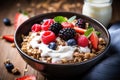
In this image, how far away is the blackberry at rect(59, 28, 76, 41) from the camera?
1.20 meters

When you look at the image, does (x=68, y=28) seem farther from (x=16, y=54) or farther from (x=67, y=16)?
(x=16, y=54)

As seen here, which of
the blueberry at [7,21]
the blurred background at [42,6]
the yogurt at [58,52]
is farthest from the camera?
the blurred background at [42,6]

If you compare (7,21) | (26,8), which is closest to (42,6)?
(26,8)

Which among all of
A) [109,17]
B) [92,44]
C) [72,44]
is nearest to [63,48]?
[72,44]

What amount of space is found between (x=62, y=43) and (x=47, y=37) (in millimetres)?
70

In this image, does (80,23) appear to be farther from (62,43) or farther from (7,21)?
(7,21)

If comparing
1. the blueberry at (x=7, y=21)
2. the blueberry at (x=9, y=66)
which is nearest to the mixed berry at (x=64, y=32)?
the blueberry at (x=9, y=66)

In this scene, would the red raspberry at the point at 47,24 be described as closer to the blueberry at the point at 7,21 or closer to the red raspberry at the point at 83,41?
the red raspberry at the point at 83,41

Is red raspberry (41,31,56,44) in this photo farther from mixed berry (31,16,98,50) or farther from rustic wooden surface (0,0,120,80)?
rustic wooden surface (0,0,120,80)

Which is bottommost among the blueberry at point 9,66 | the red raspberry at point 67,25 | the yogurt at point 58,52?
the blueberry at point 9,66

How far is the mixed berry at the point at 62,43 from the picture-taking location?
46.2 inches

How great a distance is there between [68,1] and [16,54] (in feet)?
1.97

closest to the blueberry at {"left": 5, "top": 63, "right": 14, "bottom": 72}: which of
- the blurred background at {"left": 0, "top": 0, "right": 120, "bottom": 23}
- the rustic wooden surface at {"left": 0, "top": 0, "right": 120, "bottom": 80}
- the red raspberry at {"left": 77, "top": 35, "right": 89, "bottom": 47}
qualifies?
the rustic wooden surface at {"left": 0, "top": 0, "right": 120, "bottom": 80}

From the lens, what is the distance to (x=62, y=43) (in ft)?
3.97
